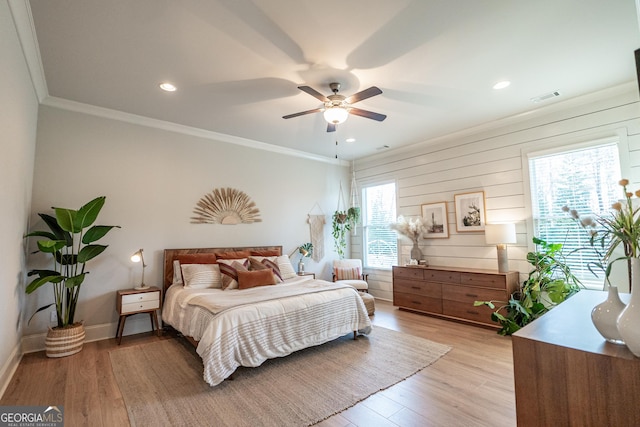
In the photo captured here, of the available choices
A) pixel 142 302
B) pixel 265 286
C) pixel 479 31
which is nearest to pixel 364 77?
pixel 479 31

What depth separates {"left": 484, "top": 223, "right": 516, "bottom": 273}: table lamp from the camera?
3951mm

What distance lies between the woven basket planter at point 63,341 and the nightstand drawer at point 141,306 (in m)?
0.46

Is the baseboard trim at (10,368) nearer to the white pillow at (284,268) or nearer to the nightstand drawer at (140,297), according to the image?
the nightstand drawer at (140,297)

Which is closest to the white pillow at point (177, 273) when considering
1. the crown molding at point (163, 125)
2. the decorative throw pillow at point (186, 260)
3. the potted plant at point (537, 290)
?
the decorative throw pillow at point (186, 260)

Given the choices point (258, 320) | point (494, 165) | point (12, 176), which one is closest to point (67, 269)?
Answer: point (12, 176)

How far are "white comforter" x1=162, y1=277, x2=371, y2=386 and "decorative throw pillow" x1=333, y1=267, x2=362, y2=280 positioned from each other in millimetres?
1801

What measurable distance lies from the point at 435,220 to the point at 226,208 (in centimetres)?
356

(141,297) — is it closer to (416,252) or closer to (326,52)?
(326,52)

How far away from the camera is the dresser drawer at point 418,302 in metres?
4.50

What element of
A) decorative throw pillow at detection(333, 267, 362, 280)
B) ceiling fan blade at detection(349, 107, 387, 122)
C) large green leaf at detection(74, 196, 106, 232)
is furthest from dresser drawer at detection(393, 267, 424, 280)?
large green leaf at detection(74, 196, 106, 232)

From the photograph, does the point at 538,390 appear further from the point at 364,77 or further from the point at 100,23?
the point at 100,23

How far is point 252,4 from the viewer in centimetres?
213

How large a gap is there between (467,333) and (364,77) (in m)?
3.42

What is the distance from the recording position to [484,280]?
158 inches
